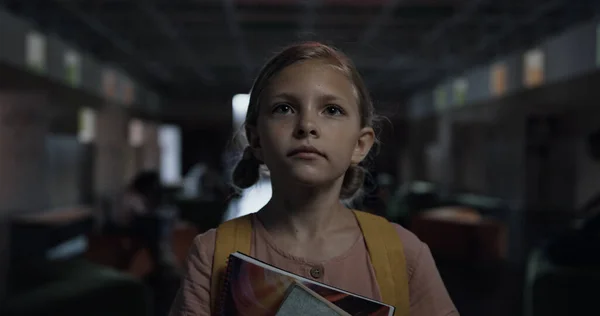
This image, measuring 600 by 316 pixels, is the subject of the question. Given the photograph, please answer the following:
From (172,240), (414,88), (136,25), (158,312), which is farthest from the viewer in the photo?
(414,88)

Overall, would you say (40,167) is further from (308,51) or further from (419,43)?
(419,43)

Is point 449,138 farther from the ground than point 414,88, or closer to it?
closer to it

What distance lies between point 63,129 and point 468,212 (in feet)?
29.4

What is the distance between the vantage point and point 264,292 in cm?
82

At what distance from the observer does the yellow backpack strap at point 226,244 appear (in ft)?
2.97

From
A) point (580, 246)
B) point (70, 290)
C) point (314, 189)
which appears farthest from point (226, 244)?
point (580, 246)

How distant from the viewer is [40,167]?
7625 mm

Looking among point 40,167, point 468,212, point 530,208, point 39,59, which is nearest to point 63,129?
point 39,59

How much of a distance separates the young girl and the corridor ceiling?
7.35m

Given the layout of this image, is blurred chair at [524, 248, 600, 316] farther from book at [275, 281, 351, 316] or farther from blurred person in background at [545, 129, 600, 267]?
book at [275, 281, 351, 316]

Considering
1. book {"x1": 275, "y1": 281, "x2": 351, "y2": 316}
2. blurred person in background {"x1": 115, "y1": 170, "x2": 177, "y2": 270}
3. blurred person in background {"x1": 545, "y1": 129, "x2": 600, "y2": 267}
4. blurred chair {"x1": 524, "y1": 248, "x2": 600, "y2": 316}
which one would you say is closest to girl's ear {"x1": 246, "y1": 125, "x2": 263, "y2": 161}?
book {"x1": 275, "y1": 281, "x2": 351, "y2": 316}

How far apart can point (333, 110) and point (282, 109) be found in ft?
0.23

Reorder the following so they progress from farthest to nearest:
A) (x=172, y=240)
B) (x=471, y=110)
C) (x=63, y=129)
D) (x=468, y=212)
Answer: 1. (x=471, y=110)
2. (x=63, y=129)
3. (x=468, y=212)
4. (x=172, y=240)

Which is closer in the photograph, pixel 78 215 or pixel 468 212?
pixel 468 212
